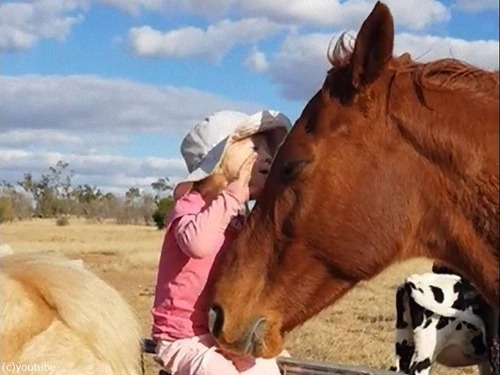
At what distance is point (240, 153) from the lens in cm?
334

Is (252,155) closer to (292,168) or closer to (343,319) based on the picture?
(292,168)

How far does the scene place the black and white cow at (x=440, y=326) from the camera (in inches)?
191

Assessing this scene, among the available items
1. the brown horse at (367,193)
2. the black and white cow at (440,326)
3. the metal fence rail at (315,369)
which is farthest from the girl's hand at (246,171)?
the black and white cow at (440,326)

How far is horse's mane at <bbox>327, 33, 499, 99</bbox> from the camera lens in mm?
2537

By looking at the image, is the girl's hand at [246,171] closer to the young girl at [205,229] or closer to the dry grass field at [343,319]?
the young girl at [205,229]

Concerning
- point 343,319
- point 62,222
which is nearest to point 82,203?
point 62,222

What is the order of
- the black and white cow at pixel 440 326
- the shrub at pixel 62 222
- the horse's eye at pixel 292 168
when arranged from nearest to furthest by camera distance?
the horse's eye at pixel 292 168, the black and white cow at pixel 440 326, the shrub at pixel 62 222

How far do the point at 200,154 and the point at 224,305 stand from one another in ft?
2.67

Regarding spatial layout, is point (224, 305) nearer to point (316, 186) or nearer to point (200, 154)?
point (316, 186)

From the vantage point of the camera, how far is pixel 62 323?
3.51 meters

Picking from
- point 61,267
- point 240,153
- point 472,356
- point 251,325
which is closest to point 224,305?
point 251,325

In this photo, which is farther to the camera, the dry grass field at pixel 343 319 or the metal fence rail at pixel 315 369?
the dry grass field at pixel 343 319

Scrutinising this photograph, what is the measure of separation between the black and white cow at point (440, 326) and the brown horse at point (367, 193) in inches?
87.9

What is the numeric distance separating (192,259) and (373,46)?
1079 millimetres
